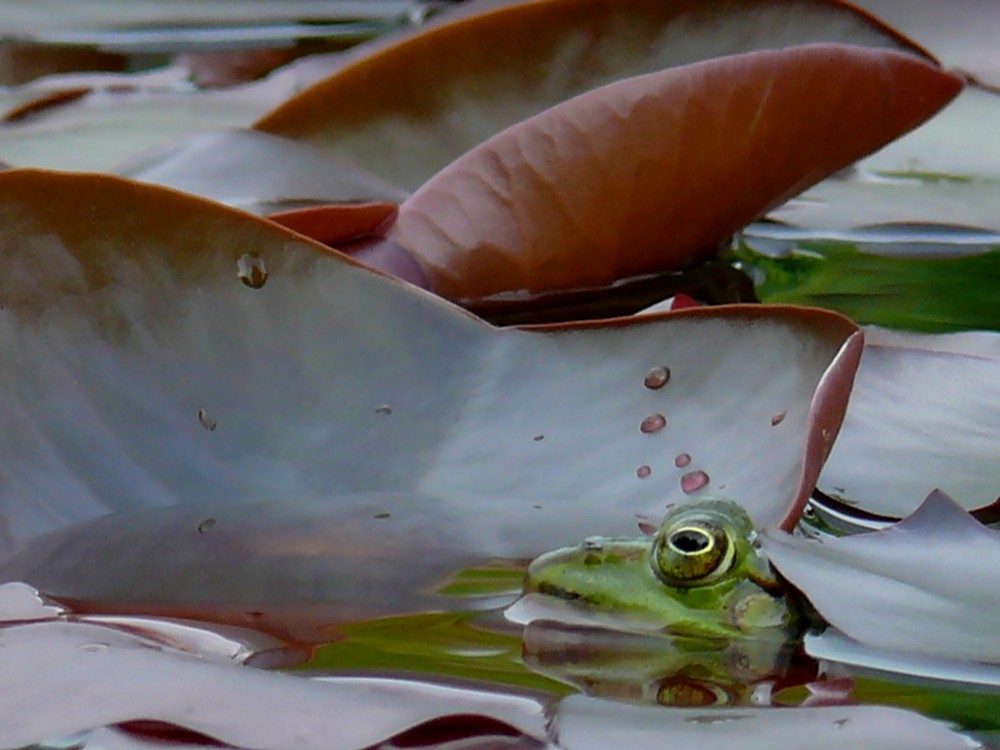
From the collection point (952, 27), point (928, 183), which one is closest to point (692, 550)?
point (928, 183)

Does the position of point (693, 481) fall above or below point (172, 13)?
below

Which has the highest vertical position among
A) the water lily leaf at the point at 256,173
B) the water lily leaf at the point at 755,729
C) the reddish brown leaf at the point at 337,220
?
the water lily leaf at the point at 256,173

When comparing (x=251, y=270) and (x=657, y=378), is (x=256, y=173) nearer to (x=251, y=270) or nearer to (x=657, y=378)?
(x=251, y=270)

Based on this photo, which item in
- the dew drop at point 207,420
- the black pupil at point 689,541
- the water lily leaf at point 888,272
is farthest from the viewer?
the water lily leaf at point 888,272

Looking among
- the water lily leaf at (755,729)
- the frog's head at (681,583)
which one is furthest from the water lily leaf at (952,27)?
the water lily leaf at (755,729)

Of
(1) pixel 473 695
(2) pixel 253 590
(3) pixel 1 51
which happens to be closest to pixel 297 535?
(2) pixel 253 590

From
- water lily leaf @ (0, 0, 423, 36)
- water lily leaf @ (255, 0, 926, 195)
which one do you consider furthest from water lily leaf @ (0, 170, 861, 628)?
water lily leaf @ (0, 0, 423, 36)

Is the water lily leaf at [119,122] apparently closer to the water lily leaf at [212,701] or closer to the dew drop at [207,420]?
the dew drop at [207,420]
